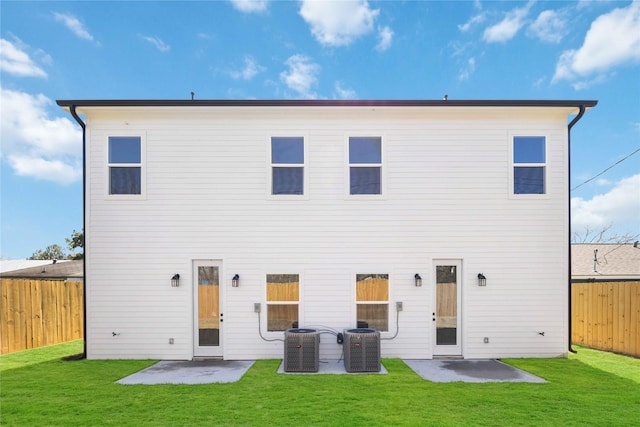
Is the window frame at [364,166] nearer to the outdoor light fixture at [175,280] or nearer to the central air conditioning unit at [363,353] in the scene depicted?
the central air conditioning unit at [363,353]

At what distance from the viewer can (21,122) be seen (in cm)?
837

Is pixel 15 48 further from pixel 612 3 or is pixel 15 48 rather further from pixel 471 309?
pixel 612 3

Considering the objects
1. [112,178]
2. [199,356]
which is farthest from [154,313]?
[112,178]

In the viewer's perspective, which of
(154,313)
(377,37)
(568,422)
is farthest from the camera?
(377,37)

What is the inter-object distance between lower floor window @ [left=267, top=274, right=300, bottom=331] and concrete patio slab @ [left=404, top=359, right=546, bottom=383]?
2.49 m

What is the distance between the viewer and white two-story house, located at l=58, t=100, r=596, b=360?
6.23 meters

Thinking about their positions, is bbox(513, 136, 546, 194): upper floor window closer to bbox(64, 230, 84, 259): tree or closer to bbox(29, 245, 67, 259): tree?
bbox(64, 230, 84, 259): tree

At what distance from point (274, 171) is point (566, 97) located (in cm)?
633

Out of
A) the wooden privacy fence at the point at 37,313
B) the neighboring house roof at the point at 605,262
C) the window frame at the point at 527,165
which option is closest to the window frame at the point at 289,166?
the window frame at the point at 527,165

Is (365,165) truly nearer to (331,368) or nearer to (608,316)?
(331,368)

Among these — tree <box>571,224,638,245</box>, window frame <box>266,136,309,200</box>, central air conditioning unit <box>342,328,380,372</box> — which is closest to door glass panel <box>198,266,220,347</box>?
window frame <box>266,136,309,200</box>

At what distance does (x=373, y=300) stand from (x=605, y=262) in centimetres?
1387

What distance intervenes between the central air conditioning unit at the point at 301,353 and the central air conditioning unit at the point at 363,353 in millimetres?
610

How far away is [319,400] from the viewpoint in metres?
4.16
